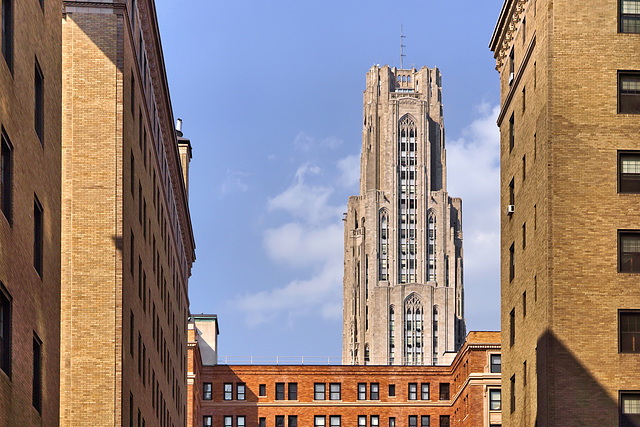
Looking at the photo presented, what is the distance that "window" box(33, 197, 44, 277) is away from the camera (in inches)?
1457

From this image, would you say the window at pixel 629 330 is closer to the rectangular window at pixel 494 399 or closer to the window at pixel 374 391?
the rectangular window at pixel 494 399

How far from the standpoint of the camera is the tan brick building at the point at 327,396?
14100cm

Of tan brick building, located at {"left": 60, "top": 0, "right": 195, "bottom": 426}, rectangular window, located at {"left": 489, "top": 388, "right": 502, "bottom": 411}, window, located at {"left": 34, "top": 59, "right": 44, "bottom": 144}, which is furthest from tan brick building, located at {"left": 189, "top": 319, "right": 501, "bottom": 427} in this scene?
window, located at {"left": 34, "top": 59, "right": 44, "bottom": 144}

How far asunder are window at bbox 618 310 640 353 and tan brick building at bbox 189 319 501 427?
84530mm

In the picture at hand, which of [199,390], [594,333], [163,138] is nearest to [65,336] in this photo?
[594,333]

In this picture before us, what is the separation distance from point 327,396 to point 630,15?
9090 centimetres

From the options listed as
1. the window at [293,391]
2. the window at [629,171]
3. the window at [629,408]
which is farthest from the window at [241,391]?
the window at [629,408]

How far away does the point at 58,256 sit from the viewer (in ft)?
132

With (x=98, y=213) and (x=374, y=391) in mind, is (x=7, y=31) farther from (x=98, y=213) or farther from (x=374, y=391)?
(x=374, y=391)

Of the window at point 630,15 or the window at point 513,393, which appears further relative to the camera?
the window at point 513,393

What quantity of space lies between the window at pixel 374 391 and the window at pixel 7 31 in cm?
11344

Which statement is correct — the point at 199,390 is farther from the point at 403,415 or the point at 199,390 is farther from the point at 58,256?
the point at 58,256

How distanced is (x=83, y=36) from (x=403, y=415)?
308ft

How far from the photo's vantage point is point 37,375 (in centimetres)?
3700
